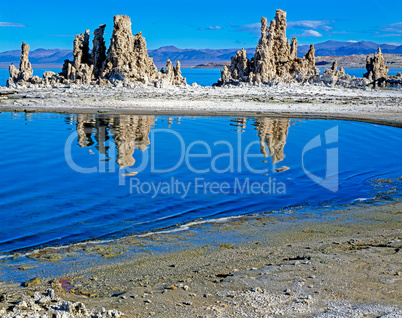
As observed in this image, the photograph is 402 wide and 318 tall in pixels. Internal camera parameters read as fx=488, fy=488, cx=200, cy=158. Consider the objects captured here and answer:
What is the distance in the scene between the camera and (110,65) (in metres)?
→ 46.4

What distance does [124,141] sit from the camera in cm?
1948

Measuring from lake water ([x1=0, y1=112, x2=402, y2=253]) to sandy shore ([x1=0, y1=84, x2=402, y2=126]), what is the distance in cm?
598

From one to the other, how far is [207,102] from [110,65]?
1563 cm

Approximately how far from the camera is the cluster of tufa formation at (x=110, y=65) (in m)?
45.8

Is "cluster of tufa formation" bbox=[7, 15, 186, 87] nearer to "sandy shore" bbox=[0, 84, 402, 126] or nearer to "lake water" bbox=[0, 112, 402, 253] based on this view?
"sandy shore" bbox=[0, 84, 402, 126]

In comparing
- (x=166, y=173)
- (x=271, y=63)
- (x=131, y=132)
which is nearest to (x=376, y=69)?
(x=271, y=63)

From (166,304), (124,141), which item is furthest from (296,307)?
(124,141)

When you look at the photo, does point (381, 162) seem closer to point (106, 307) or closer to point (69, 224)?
point (69, 224)

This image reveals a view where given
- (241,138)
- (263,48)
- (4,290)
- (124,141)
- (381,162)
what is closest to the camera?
(4,290)

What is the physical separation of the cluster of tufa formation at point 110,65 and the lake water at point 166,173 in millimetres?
21796

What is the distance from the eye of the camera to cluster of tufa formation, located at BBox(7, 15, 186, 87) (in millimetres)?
45812

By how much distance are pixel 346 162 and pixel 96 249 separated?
35.4 feet

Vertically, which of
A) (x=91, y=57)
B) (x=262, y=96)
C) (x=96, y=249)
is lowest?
(x=96, y=249)

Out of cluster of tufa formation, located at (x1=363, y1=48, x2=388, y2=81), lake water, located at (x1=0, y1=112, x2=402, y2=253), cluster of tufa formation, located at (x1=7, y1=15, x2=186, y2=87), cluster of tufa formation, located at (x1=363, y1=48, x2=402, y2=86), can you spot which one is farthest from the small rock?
cluster of tufa formation, located at (x1=363, y1=48, x2=388, y2=81)
